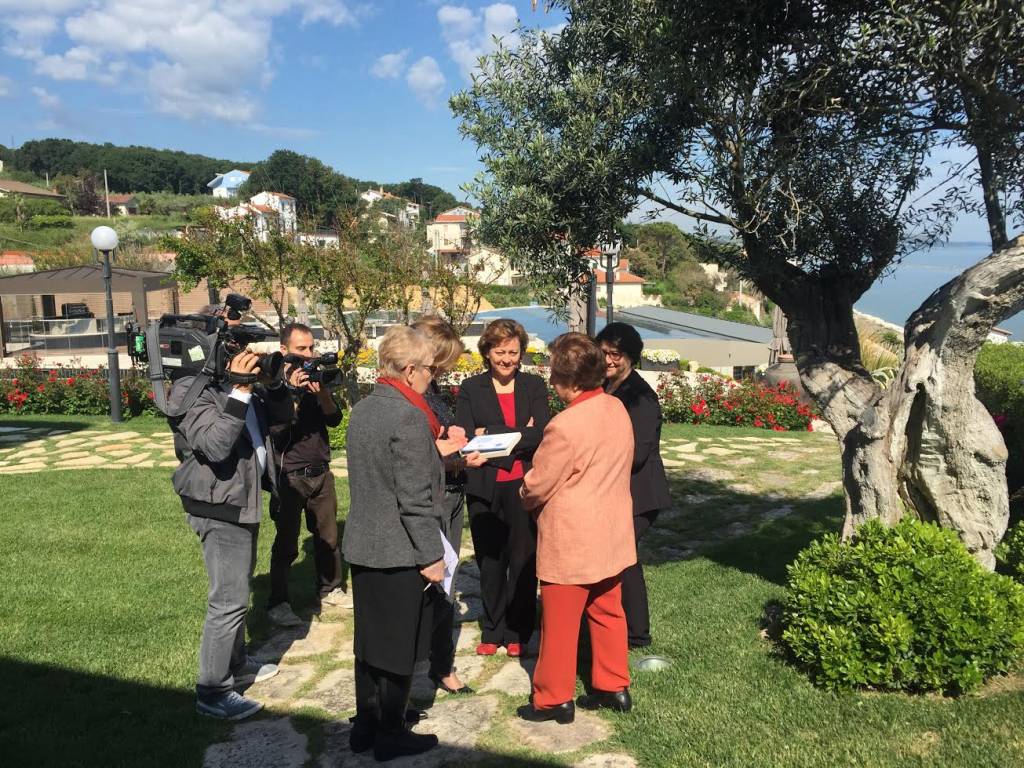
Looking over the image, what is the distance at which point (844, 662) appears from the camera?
3.63 metres

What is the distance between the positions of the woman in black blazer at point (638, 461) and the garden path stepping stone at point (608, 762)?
3.87 ft

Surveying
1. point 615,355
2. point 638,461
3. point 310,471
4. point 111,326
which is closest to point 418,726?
point 638,461

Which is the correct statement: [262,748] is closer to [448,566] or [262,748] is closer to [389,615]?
[389,615]

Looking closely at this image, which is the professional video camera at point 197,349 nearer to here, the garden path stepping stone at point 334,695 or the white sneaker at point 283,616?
the garden path stepping stone at point 334,695

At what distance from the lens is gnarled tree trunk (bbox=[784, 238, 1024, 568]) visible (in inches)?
148

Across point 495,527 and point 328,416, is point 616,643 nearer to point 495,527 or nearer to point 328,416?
point 495,527

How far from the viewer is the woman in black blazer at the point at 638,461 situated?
4.40 meters

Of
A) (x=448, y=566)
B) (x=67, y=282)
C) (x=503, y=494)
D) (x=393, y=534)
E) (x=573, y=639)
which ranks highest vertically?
(x=67, y=282)

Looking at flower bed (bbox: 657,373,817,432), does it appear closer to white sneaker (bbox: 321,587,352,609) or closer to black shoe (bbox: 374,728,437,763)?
white sneaker (bbox: 321,587,352,609)

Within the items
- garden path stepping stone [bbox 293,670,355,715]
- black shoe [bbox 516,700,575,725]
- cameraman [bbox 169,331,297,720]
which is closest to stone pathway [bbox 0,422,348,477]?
garden path stepping stone [bbox 293,670,355,715]

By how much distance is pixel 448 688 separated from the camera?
4027mm

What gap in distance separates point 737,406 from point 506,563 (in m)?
10.0

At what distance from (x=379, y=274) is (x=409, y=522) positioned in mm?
10004

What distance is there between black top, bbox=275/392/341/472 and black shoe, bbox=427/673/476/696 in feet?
5.38
